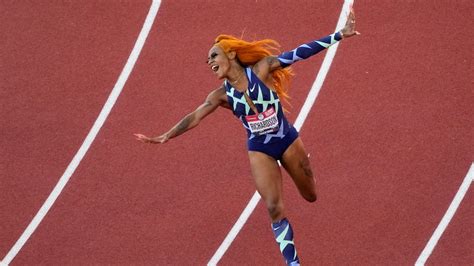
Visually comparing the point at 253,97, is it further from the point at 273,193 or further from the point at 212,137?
the point at 212,137

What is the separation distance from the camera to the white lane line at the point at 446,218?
898cm

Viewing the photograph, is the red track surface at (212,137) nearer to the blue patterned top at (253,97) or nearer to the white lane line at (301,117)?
the white lane line at (301,117)

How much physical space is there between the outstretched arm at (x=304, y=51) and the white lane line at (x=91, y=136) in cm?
260

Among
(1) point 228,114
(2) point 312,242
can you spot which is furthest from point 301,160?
(1) point 228,114

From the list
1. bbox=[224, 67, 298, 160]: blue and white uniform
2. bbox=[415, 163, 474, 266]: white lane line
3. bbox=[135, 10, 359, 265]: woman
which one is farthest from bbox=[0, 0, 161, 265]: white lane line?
bbox=[415, 163, 474, 266]: white lane line

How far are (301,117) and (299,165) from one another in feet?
5.71

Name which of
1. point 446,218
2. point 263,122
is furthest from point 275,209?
point 446,218

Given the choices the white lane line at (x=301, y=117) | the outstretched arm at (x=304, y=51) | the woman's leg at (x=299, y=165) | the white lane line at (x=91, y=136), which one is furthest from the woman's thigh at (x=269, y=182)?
the white lane line at (x=91, y=136)

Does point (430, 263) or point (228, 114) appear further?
point (228, 114)

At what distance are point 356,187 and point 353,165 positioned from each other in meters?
0.22

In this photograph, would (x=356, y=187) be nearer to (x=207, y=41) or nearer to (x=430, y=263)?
(x=430, y=263)

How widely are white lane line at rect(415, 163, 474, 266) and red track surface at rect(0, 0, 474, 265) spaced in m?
0.05

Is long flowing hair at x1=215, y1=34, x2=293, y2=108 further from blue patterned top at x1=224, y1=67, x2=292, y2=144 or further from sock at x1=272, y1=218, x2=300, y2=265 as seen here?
sock at x1=272, y1=218, x2=300, y2=265

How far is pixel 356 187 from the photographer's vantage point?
9406mm
